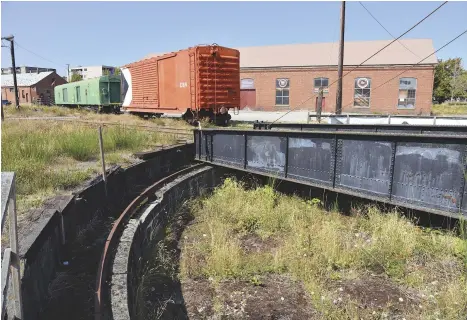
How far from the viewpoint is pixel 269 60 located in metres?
40.5

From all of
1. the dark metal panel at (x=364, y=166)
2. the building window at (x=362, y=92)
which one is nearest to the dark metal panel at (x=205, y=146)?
the dark metal panel at (x=364, y=166)

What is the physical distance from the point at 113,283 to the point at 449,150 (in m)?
5.50

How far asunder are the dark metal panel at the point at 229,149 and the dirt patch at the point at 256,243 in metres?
2.89

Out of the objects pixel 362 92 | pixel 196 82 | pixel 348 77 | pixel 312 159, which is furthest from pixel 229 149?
pixel 362 92

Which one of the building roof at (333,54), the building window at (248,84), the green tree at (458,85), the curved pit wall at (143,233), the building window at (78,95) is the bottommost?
the curved pit wall at (143,233)

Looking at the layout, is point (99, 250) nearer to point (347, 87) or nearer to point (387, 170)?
point (387, 170)

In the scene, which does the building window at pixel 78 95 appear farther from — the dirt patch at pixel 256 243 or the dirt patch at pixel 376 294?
the dirt patch at pixel 376 294

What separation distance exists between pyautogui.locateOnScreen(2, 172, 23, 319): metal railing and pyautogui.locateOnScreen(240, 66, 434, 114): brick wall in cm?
3390

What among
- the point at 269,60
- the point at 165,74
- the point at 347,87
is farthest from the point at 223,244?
the point at 269,60

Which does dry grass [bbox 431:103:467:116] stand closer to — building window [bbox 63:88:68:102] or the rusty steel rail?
the rusty steel rail

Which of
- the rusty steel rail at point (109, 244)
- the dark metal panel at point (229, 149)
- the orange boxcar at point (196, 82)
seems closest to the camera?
the rusty steel rail at point (109, 244)

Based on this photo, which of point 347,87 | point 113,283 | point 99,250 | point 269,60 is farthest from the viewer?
point 269,60

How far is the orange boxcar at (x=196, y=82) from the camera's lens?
15945 millimetres

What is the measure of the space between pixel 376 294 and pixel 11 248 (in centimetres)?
447
